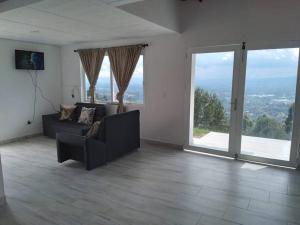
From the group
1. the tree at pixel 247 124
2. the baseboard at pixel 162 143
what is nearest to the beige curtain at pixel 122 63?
the baseboard at pixel 162 143

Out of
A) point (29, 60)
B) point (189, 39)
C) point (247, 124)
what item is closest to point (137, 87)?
point (189, 39)

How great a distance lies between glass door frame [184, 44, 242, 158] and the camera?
404cm

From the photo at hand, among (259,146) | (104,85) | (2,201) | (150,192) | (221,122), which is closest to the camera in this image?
(2,201)

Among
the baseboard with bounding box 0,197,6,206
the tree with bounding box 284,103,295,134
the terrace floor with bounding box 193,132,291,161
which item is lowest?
the baseboard with bounding box 0,197,6,206

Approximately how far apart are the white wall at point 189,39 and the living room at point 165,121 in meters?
0.02

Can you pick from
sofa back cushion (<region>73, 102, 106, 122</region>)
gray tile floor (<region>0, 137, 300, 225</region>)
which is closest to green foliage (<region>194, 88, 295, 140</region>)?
gray tile floor (<region>0, 137, 300, 225</region>)

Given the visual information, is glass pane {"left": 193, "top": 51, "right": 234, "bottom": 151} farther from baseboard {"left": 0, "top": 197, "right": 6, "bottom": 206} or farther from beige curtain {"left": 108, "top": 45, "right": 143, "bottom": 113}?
baseboard {"left": 0, "top": 197, "right": 6, "bottom": 206}

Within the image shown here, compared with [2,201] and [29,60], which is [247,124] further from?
[29,60]

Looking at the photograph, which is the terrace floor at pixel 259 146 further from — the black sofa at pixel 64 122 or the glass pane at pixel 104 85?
the glass pane at pixel 104 85

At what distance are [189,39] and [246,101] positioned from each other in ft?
5.34

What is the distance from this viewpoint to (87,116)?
17.8 ft

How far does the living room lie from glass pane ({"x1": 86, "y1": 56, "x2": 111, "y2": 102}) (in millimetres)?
35

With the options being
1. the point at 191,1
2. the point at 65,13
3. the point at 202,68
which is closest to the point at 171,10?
the point at 191,1

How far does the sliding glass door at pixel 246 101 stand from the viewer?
3732 mm
